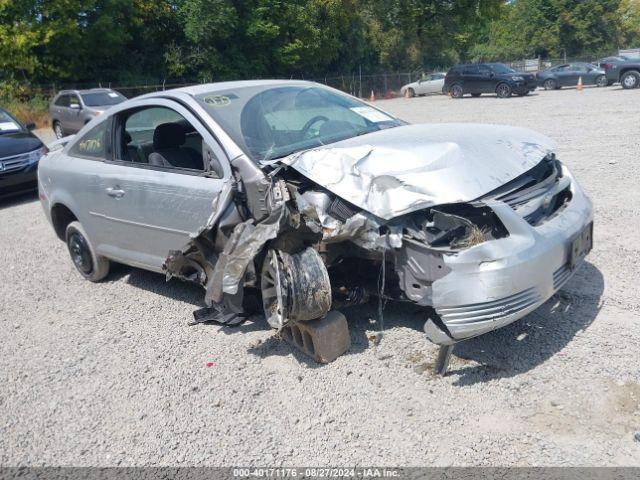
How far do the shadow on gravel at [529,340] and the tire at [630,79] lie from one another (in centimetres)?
2440

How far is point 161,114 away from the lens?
4844 millimetres

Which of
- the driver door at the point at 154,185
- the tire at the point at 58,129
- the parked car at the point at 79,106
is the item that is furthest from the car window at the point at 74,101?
the driver door at the point at 154,185

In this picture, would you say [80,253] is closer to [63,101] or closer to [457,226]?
[457,226]

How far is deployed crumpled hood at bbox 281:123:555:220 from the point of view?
131 inches

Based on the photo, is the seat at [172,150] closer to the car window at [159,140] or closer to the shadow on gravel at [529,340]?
the car window at [159,140]

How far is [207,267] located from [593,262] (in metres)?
3.24

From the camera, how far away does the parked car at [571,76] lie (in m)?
28.6

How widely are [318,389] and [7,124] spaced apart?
9.85m

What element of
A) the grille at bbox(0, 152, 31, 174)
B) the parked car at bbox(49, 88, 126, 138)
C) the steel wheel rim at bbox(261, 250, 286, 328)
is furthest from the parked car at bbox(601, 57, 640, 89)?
the steel wheel rim at bbox(261, 250, 286, 328)

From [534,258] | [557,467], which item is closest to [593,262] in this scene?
[534,258]

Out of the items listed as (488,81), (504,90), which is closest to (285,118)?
(504,90)

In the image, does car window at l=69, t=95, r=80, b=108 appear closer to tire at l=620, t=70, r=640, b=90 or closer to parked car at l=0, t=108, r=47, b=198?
parked car at l=0, t=108, r=47, b=198

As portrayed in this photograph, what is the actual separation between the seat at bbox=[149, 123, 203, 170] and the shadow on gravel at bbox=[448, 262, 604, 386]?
2.54 metres

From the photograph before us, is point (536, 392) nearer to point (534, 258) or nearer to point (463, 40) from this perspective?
point (534, 258)
